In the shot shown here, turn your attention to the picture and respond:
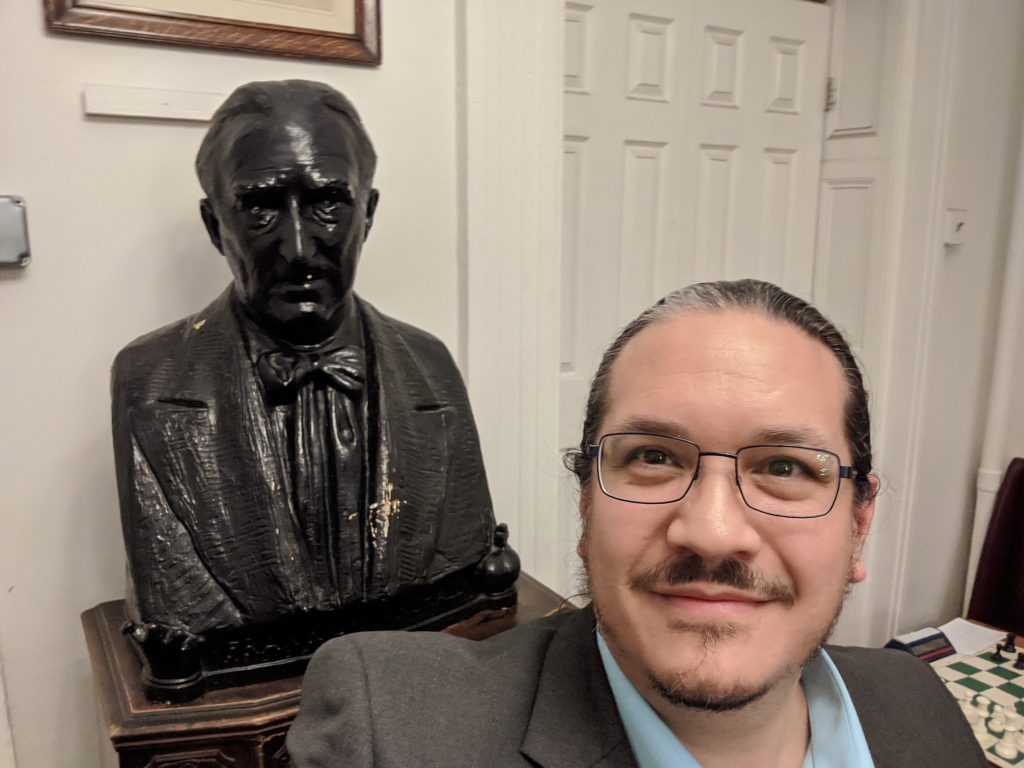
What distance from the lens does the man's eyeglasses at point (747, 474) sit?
80 cm

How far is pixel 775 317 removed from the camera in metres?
0.87

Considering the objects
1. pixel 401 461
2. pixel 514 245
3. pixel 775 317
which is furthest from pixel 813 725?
pixel 514 245

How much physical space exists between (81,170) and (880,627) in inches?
115

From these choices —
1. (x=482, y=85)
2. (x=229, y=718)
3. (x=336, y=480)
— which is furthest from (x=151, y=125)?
(x=229, y=718)

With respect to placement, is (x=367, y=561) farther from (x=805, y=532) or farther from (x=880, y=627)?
(x=880, y=627)

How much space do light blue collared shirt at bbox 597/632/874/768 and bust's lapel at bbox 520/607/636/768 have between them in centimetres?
1

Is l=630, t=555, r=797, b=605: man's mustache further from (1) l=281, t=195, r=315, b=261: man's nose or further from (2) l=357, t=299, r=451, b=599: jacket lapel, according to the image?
(1) l=281, t=195, r=315, b=261: man's nose

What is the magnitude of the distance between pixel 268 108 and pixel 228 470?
56cm

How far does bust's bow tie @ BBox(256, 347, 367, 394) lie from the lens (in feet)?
4.42

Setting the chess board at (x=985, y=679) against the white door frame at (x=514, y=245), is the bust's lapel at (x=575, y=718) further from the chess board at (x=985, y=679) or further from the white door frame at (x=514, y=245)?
the chess board at (x=985, y=679)

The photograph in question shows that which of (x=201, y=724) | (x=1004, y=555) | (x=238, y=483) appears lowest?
(x=1004, y=555)

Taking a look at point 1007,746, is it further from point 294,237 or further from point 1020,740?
point 294,237

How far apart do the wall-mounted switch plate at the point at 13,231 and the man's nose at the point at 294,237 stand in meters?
0.59

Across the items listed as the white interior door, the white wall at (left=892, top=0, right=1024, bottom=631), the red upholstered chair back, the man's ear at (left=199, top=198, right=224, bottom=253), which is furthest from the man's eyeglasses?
the red upholstered chair back
